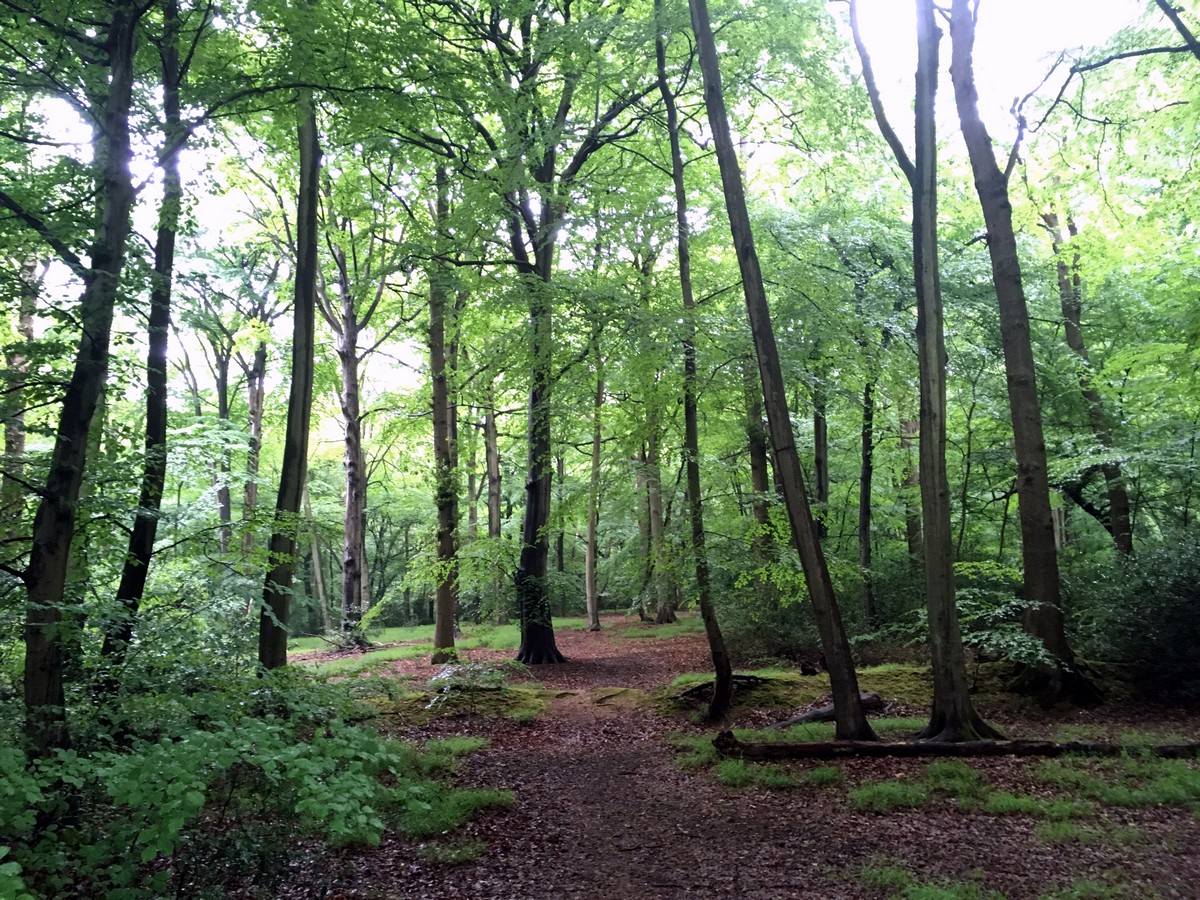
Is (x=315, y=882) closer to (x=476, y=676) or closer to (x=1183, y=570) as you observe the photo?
(x=476, y=676)

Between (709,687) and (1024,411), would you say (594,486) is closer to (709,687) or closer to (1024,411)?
(709,687)

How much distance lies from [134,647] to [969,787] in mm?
6545

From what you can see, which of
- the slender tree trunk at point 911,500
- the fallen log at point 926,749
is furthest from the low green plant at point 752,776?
the slender tree trunk at point 911,500

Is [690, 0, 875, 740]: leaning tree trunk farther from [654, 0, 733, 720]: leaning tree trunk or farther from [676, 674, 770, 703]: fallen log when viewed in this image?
[676, 674, 770, 703]: fallen log

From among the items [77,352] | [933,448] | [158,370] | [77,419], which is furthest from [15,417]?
[933,448]

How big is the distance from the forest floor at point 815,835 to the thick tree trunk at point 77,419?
201 cm

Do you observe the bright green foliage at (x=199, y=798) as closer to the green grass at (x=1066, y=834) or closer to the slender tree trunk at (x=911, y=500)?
the green grass at (x=1066, y=834)

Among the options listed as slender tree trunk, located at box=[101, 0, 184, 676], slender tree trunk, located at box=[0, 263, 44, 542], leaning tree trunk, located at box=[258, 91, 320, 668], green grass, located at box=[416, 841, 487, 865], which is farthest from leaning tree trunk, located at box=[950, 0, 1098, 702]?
slender tree trunk, located at box=[0, 263, 44, 542]

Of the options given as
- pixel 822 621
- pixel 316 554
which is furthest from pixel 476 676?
pixel 316 554

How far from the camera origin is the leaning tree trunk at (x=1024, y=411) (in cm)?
800

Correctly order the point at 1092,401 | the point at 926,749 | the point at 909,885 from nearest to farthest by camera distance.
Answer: the point at 909,885, the point at 926,749, the point at 1092,401

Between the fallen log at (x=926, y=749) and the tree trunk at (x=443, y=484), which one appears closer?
the fallen log at (x=926, y=749)

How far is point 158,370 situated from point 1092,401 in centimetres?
1445

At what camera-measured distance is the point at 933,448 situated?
22.4 feet
